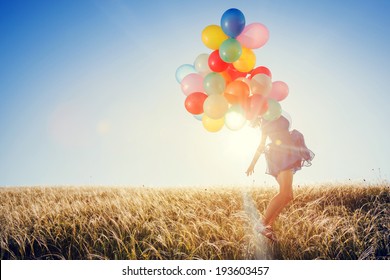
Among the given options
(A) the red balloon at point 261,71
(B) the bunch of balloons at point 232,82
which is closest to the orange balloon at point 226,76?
(B) the bunch of balloons at point 232,82

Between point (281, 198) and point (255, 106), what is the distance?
2.94ft

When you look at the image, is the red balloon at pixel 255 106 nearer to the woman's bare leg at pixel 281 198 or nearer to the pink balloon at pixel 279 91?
the pink balloon at pixel 279 91

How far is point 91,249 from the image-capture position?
9.36 ft

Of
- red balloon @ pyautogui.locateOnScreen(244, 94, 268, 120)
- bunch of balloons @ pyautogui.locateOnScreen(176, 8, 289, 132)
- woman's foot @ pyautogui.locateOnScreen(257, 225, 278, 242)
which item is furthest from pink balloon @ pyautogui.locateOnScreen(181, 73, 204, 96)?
woman's foot @ pyautogui.locateOnScreen(257, 225, 278, 242)

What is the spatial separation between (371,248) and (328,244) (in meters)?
0.33

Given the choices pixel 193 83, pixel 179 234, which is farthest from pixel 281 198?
pixel 193 83

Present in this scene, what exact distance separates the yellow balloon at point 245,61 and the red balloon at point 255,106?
0.33m

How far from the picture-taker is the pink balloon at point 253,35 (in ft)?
10.3

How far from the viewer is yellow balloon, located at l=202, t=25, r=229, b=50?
3.15 metres

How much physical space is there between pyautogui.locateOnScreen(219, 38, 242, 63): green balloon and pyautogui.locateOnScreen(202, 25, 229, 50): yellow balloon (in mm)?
169

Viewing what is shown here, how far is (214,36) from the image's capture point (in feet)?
10.3
